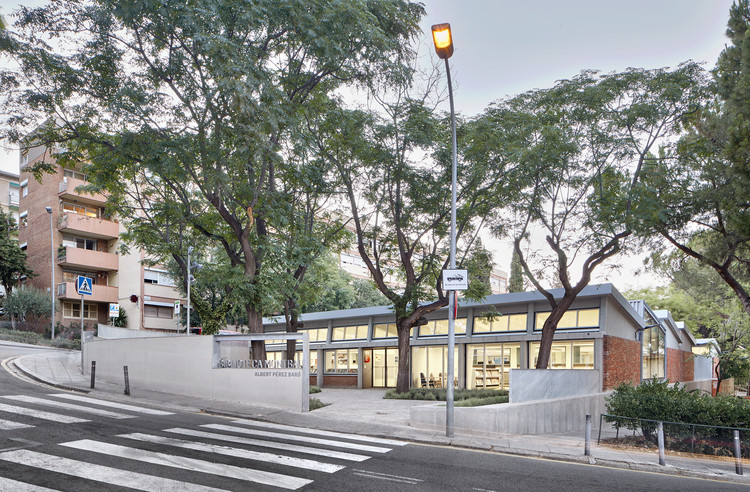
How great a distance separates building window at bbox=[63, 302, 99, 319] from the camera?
146ft

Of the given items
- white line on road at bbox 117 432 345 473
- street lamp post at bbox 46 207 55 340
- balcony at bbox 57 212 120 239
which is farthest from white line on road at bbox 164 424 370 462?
balcony at bbox 57 212 120 239

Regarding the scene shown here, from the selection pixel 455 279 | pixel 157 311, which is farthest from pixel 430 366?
pixel 157 311

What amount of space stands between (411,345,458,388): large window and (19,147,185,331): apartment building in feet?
72.0

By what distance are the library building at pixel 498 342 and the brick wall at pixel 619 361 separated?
0.15ft

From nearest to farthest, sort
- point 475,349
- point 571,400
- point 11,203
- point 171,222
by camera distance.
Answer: point 571,400 < point 171,222 < point 475,349 < point 11,203

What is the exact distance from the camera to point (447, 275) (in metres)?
13.4

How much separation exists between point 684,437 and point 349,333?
22458mm

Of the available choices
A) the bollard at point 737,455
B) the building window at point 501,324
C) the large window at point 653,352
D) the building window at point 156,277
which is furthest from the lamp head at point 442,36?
the building window at point 156,277

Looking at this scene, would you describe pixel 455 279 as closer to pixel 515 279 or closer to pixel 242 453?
pixel 242 453

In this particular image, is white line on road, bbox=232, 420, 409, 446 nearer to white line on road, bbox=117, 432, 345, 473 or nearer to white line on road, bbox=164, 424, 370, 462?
white line on road, bbox=164, 424, 370, 462

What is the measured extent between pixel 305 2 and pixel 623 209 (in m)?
13.9

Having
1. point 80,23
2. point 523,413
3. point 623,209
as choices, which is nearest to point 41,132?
point 80,23

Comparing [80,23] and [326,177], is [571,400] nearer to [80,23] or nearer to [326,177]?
[326,177]

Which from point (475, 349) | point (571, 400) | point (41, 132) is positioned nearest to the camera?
point (41, 132)
